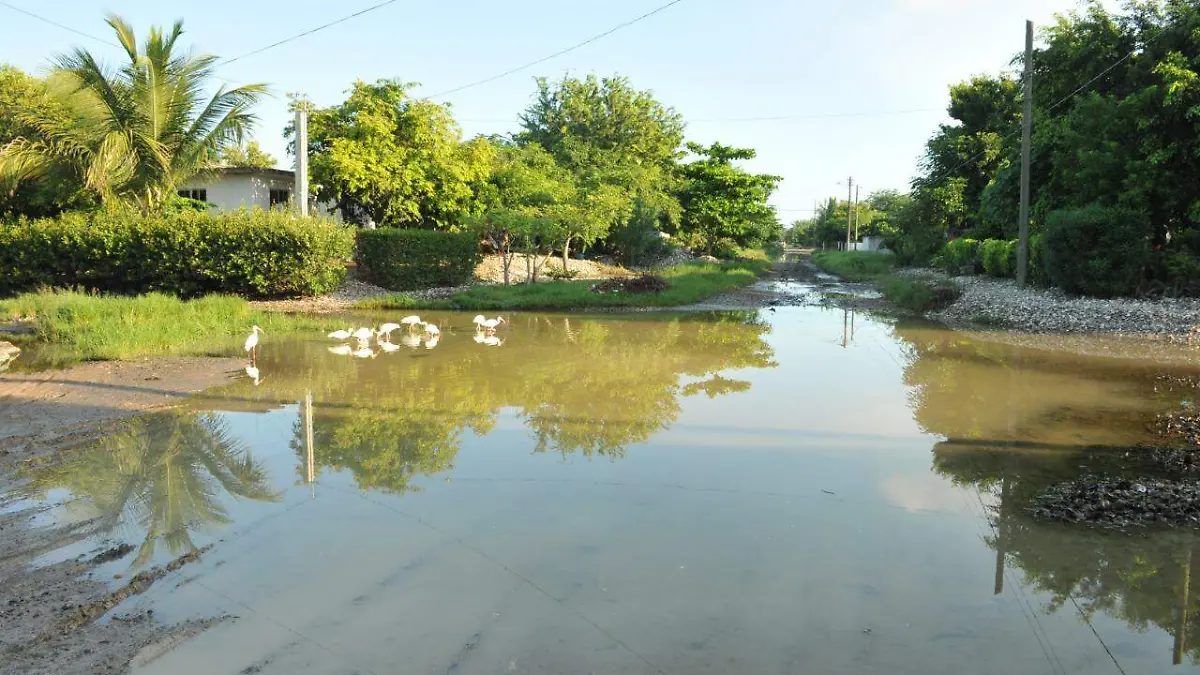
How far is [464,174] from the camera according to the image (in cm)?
2669

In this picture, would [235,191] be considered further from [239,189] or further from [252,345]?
[252,345]

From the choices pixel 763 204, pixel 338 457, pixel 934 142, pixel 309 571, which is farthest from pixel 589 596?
pixel 763 204

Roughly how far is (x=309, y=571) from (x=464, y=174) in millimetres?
23454

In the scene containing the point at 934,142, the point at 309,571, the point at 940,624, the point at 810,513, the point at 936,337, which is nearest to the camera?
the point at 940,624

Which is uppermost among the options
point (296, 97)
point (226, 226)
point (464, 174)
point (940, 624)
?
point (296, 97)

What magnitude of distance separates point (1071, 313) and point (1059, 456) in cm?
1177

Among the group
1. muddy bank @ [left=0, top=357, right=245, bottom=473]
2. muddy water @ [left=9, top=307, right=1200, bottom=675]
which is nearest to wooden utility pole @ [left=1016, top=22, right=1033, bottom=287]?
muddy water @ [left=9, top=307, right=1200, bottom=675]

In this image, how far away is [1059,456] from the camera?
6980mm

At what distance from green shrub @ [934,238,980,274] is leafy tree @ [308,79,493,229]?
19.4 m

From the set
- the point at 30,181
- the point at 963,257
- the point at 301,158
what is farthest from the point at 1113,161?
the point at 30,181

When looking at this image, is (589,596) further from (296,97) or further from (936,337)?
(296,97)

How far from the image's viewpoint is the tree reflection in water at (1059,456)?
4.34 m

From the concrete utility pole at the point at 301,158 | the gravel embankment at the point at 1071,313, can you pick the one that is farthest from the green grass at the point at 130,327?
the gravel embankment at the point at 1071,313

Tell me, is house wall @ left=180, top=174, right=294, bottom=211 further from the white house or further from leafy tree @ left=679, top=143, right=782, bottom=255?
leafy tree @ left=679, top=143, right=782, bottom=255
